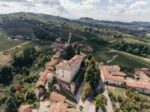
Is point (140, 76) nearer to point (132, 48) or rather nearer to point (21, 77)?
point (21, 77)

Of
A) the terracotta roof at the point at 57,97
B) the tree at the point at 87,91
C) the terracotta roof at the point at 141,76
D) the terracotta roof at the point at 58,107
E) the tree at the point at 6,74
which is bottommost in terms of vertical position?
the tree at the point at 6,74

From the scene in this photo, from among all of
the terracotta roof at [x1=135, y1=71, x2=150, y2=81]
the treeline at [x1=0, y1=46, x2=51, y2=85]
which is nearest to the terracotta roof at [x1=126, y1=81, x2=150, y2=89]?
the terracotta roof at [x1=135, y1=71, x2=150, y2=81]

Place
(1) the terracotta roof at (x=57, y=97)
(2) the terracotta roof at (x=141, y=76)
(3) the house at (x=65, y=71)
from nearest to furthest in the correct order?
1. (1) the terracotta roof at (x=57, y=97)
2. (3) the house at (x=65, y=71)
3. (2) the terracotta roof at (x=141, y=76)

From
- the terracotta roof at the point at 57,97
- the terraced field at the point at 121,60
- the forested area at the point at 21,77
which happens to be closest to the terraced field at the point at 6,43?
the forested area at the point at 21,77

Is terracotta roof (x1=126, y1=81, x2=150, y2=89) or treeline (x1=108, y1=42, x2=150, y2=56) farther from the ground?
terracotta roof (x1=126, y1=81, x2=150, y2=89)

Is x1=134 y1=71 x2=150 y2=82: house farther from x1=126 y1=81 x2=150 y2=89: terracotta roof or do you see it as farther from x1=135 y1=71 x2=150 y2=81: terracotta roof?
x1=126 y1=81 x2=150 y2=89: terracotta roof

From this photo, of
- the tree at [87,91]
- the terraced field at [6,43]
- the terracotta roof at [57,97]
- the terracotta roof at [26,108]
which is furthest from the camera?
the terraced field at [6,43]

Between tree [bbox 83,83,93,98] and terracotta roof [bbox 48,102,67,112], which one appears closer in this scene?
terracotta roof [bbox 48,102,67,112]

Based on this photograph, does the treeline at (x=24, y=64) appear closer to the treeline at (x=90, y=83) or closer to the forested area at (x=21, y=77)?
the forested area at (x=21, y=77)

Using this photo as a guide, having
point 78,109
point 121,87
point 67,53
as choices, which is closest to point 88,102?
point 78,109
